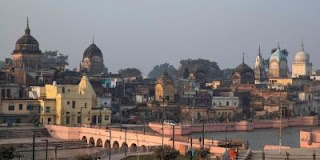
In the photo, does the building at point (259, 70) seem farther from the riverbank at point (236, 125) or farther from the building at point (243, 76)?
the riverbank at point (236, 125)

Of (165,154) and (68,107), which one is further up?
(68,107)

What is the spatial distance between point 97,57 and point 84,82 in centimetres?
2661

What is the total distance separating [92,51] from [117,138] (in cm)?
3831

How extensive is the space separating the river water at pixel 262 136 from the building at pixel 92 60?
24987 mm

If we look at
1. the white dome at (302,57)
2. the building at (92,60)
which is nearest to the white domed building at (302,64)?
the white dome at (302,57)

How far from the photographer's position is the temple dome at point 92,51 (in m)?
83.1

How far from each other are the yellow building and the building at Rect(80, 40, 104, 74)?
26883 mm

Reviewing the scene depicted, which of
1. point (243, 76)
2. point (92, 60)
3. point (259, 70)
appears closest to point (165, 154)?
point (92, 60)

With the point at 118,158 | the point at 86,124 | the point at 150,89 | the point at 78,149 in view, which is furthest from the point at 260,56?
the point at 118,158

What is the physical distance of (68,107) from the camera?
5419 centimetres

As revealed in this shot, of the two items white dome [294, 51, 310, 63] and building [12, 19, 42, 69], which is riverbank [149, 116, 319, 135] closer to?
building [12, 19, 42, 69]

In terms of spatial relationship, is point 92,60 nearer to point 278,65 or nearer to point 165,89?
point 165,89

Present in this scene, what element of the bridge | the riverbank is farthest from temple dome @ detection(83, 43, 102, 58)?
the bridge

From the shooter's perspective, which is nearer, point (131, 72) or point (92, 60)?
point (92, 60)
